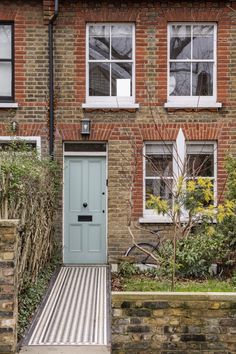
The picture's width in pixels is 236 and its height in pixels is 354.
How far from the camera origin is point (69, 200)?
13.4m

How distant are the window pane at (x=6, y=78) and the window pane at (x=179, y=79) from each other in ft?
12.6

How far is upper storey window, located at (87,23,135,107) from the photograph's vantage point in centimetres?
1346

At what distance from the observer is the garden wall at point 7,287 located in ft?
23.5

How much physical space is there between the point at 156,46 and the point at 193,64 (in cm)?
99

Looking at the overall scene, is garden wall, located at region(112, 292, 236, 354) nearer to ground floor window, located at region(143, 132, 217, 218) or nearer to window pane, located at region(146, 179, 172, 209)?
ground floor window, located at region(143, 132, 217, 218)

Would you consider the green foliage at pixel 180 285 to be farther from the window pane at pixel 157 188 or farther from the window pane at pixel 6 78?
the window pane at pixel 6 78

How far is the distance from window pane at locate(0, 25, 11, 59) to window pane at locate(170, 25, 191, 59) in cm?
388

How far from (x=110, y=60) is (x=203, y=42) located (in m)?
2.26

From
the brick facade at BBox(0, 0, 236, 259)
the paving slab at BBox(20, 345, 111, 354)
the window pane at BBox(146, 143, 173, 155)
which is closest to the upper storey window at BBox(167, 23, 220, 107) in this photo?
the brick facade at BBox(0, 0, 236, 259)

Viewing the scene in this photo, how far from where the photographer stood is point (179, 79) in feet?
44.3

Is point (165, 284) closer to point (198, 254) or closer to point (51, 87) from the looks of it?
point (198, 254)

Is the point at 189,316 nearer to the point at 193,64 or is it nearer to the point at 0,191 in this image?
the point at 0,191

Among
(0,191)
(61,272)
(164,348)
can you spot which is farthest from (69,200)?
(164,348)

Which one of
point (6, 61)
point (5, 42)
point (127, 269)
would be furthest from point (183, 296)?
point (5, 42)
